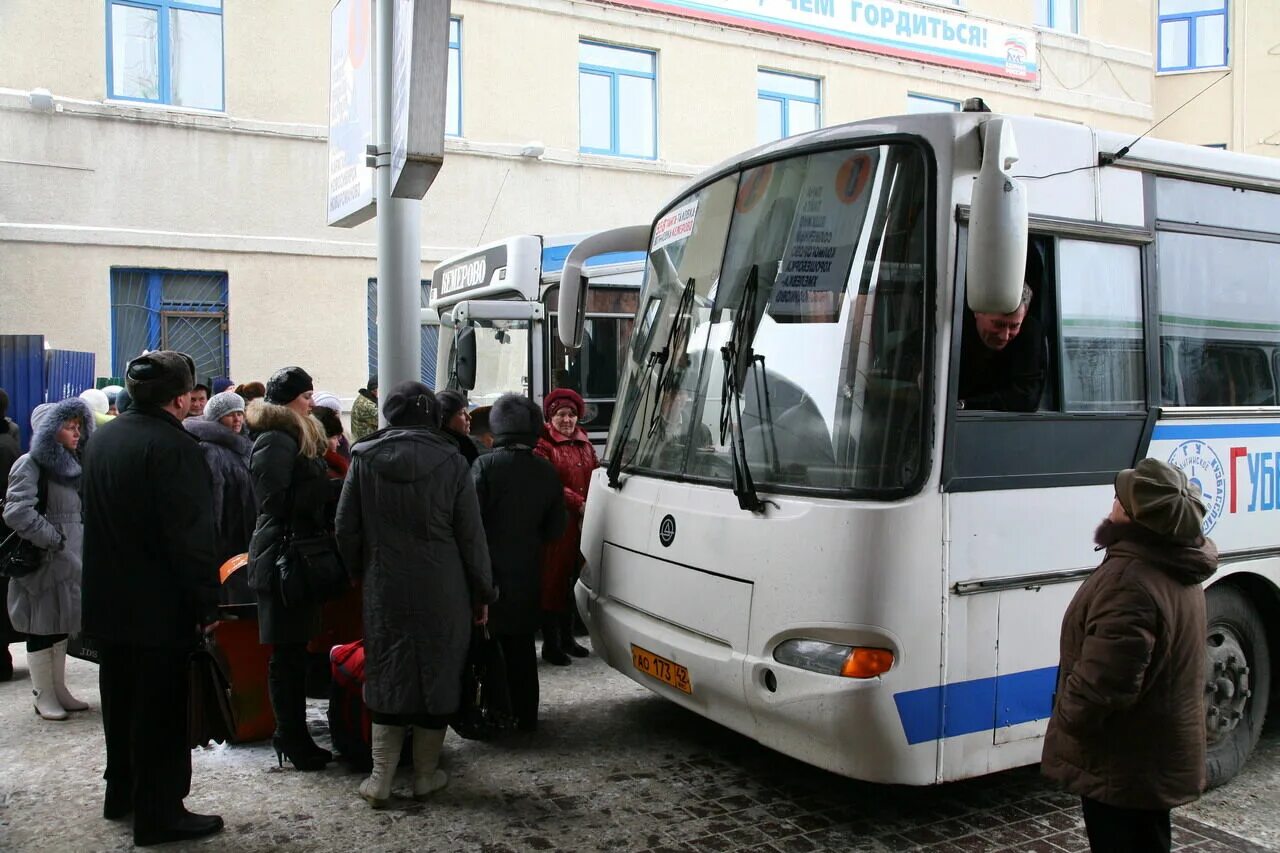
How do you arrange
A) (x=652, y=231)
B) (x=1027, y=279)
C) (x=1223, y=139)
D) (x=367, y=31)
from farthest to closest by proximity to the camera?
(x=1223, y=139)
(x=367, y=31)
(x=652, y=231)
(x=1027, y=279)

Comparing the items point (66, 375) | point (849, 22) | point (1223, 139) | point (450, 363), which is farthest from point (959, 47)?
point (66, 375)

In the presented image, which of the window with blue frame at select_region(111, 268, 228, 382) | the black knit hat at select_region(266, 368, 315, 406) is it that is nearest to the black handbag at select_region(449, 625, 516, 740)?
the black knit hat at select_region(266, 368, 315, 406)

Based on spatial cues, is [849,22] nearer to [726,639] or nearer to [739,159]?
[739,159]

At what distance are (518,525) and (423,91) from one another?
229 cm

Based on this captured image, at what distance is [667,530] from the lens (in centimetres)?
488

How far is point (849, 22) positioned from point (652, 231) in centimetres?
1515

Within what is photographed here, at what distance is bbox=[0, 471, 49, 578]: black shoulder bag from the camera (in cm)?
591

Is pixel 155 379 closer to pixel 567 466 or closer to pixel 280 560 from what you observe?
pixel 280 560

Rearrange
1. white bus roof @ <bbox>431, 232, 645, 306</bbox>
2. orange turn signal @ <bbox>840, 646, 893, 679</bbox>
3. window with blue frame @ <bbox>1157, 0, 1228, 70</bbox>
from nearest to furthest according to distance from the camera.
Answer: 1. orange turn signal @ <bbox>840, 646, 893, 679</bbox>
2. white bus roof @ <bbox>431, 232, 645, 306</bbox>
3. window with blue frame @ <bbox>1157, 0, 1228, 70</bbox>

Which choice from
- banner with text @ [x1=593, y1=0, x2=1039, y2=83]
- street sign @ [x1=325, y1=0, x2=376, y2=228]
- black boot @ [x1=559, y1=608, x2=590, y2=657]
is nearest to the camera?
street sign @ [x1=325, y1=0, x2=376, y2=228]

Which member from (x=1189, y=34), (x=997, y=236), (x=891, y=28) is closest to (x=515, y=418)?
(x=997, y=236)

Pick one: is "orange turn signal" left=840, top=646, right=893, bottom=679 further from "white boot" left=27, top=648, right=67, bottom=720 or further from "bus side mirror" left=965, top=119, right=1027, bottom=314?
"white boot" left=27, top=648, right=67, bottom=720

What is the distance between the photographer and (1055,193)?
14.6 ft

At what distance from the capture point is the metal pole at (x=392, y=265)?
20.2ft
